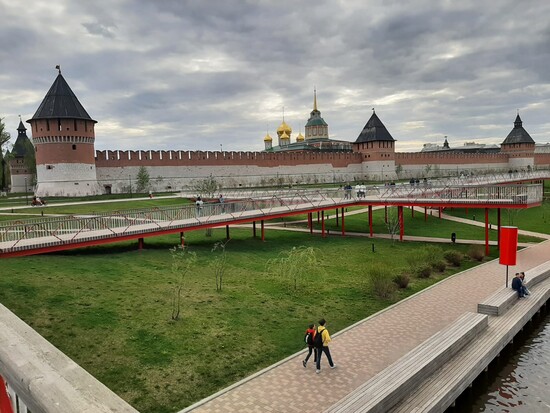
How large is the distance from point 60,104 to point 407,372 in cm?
4229

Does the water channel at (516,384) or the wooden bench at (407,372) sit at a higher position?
the wooden bench at (407,372)

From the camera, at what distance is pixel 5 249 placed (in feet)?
44.2

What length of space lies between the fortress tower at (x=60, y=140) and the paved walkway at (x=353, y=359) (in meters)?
37.4

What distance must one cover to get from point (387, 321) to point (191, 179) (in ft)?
142

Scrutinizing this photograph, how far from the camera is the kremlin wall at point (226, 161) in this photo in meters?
40.8

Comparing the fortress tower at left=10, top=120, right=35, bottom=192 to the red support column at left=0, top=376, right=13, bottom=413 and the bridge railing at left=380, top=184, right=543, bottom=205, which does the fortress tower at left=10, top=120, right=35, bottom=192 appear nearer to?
the bridge railing at left=380, top=184, right=543, bottom=205

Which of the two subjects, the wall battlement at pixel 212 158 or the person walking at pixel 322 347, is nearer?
the person walking at pixel 322 347

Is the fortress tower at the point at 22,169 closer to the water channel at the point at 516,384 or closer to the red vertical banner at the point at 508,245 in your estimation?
the red vertical banner at the point at 508,245

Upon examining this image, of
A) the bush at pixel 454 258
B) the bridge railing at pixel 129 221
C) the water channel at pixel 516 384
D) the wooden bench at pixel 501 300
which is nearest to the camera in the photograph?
the water channel at pixel 516 384

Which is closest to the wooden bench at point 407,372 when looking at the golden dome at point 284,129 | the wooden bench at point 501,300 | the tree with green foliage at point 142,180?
the wooden bench at point 501,300

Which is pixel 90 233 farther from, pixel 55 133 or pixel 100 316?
pixel 55 133

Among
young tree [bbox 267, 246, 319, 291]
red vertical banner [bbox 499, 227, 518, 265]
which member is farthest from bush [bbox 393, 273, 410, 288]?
red vertical banner [bbox 499, 227, 518, 265]

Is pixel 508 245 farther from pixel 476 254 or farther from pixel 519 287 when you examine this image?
pixel 476 254

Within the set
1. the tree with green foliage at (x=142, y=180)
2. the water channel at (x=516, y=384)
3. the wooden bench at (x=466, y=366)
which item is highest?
the tree with green foliage at (x=142, y=180)
